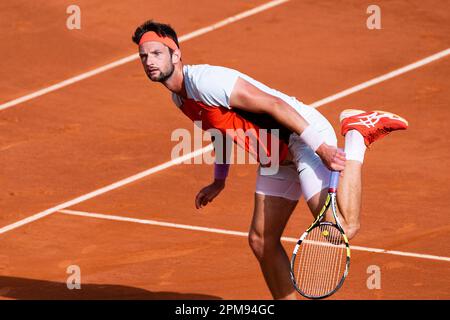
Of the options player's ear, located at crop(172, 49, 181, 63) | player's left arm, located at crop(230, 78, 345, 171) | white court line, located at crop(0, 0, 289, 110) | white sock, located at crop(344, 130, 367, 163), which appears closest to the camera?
player's left arm, located at crop(230, 78, 345, 171)

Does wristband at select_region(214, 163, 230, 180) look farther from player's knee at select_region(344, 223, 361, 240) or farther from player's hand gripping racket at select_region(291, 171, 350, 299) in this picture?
player's knee at select_region(344, 223, 361, 240)

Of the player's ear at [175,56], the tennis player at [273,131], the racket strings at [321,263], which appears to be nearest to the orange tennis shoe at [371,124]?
the tennis player at [273,131]

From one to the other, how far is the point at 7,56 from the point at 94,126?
2508 mm

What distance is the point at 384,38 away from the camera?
17.6m

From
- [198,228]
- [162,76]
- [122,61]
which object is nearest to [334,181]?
[162,76]

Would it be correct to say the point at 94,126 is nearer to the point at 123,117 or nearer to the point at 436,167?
the point at 123,117

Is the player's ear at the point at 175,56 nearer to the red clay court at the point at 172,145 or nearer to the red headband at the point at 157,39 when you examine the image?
the red headband at the point at 157,39

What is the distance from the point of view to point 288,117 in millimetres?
9305

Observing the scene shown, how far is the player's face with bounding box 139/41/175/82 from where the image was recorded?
9.63m

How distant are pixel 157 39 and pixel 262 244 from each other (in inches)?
66.2

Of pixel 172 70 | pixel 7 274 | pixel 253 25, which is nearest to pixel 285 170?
pixel 172 70

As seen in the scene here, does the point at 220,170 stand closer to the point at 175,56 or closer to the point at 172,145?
the point at 175,56

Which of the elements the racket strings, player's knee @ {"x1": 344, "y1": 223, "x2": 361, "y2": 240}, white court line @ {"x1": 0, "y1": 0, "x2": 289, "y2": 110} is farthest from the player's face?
white court line @ {"x1": 0, "y1": 0, "x2": 289, "y2": 110}

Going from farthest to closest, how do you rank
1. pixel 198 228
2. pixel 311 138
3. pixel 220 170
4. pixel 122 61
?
pixel 122 61 → pixel 198 228 → pixel 220 170 → pixel 311 138
